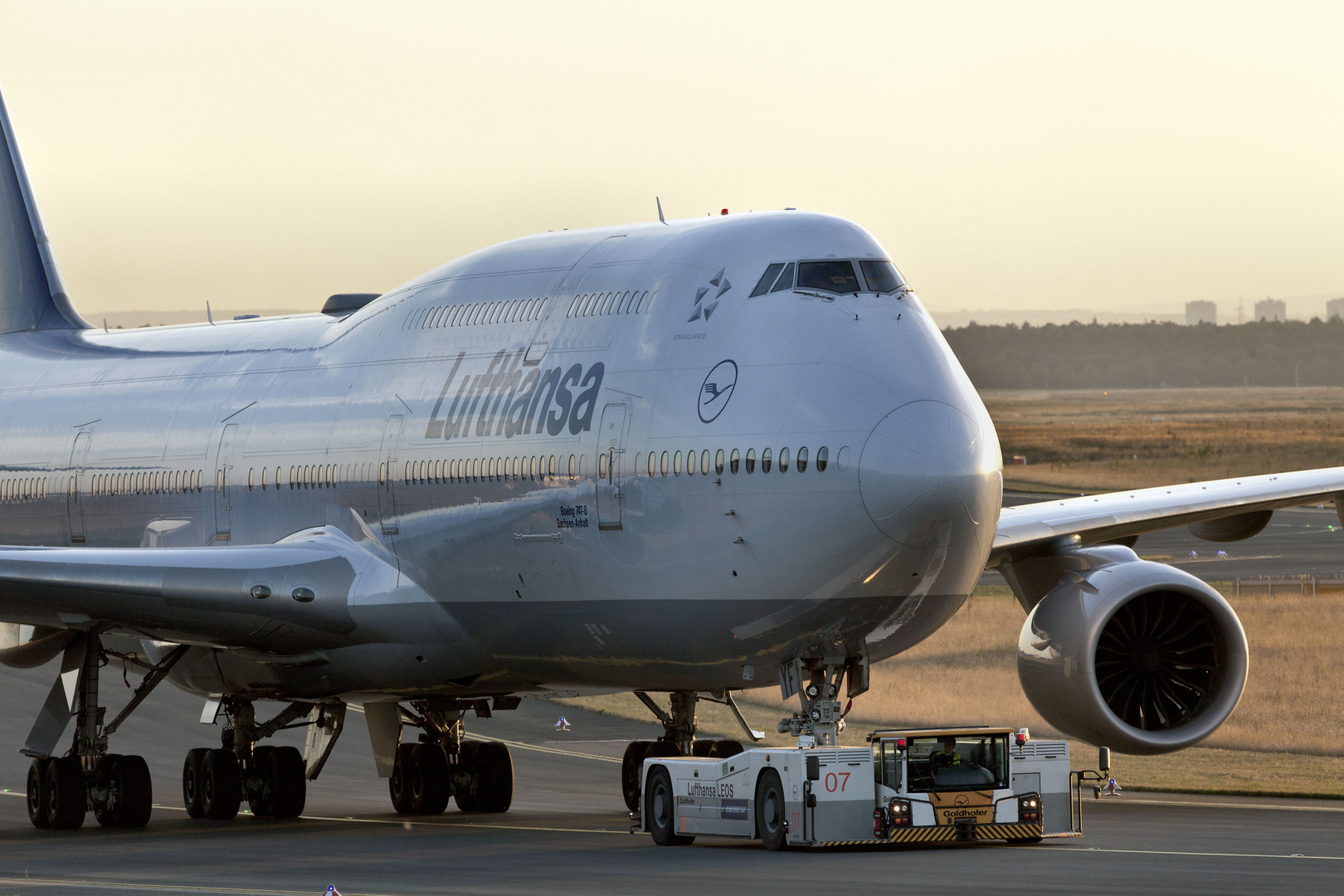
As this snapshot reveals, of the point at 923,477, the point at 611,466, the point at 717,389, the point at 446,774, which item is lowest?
the point at 446,774

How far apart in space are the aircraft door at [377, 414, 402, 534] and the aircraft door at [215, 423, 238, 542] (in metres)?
3.46

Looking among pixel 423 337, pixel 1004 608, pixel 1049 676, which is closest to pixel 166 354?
pixel 423 337

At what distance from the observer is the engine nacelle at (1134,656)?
70.9ft

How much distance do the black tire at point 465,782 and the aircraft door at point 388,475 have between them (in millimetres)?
5016

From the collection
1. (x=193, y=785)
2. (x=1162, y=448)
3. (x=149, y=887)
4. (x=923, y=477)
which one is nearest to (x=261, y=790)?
(x=193, y=785)

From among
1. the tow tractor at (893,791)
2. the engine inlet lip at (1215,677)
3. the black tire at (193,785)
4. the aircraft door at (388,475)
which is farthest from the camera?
the black tire at (193,785)

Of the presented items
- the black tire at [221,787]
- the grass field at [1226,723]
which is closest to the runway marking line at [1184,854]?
the grass field at [1226,723]

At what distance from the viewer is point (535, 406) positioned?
20.7 metres

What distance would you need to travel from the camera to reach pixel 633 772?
2570 cm

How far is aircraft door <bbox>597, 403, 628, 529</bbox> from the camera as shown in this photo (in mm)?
19469

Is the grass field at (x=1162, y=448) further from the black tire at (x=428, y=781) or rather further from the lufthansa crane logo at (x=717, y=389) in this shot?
the lufthansa crane logo at (x=717, y=389)

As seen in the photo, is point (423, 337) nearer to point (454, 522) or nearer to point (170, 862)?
point (454, 522)

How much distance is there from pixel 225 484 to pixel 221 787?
3.80m

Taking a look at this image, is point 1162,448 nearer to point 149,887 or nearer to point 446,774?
point 446,774
